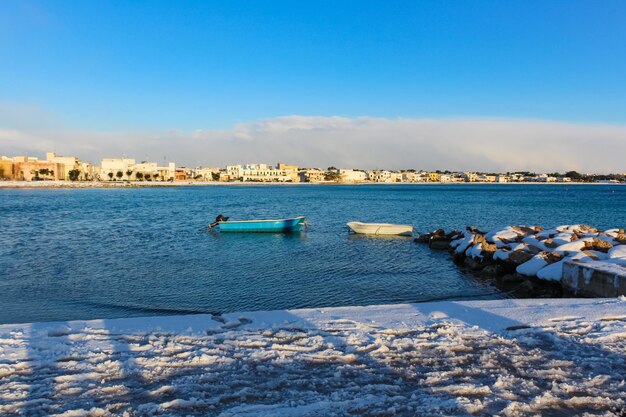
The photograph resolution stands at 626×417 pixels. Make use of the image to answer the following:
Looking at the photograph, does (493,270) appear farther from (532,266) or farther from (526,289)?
(526,289)

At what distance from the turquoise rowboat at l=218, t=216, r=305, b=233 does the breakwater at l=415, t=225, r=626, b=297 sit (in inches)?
358

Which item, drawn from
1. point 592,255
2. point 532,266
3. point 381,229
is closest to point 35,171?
point 381,229

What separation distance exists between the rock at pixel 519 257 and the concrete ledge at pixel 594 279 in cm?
411

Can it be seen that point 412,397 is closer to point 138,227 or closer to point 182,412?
point 182,412

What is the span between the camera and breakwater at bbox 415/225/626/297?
10281mm

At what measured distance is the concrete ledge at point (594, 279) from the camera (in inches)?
367

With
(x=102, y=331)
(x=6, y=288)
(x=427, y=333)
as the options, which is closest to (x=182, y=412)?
(x=102, y=331)

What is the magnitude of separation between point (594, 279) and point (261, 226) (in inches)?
826

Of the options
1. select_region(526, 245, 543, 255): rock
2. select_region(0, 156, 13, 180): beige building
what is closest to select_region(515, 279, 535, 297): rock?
select_region(526, 245, 543, 255): rock

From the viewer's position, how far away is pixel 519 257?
1584cm

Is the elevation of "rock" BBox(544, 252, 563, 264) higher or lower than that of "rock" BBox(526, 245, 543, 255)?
higher

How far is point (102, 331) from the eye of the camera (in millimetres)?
6449

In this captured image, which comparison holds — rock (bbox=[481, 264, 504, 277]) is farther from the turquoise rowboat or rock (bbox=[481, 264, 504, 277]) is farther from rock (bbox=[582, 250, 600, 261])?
the turquoise rowboat

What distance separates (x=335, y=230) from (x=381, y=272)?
49.8ft
